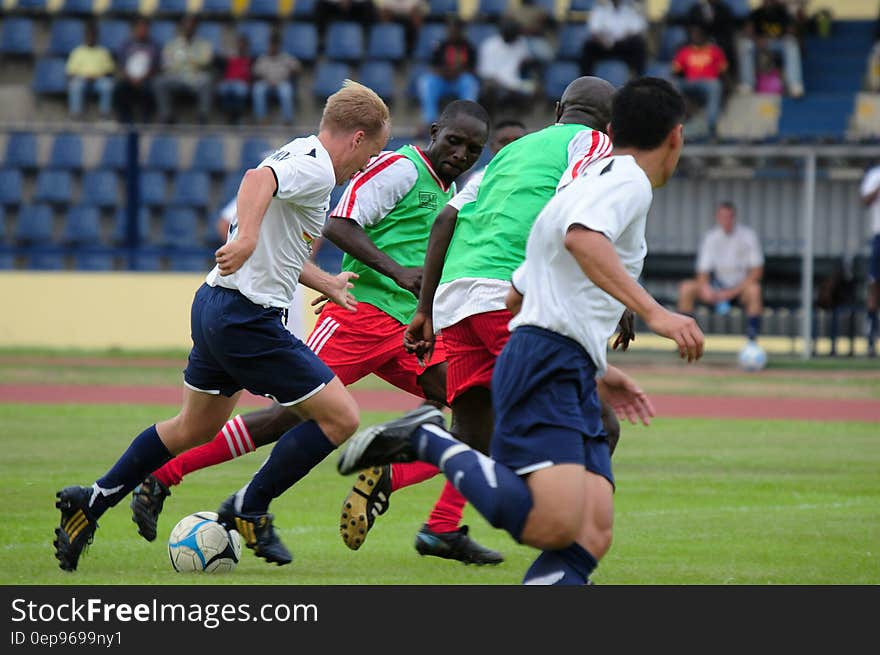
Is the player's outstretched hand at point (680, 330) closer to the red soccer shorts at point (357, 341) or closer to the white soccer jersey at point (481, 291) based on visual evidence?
the white soccer jersey at point (481, 291)

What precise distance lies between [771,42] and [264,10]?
350 inches

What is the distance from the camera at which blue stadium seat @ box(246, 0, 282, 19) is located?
28.0 m

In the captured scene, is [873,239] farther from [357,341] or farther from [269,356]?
[269,356]

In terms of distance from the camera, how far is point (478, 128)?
8.27 metres

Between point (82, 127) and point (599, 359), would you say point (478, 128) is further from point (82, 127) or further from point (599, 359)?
point (82, 127)

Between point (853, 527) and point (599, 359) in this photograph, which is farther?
point (853, 527)

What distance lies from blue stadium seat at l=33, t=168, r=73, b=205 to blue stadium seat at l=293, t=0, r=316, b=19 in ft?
19.3

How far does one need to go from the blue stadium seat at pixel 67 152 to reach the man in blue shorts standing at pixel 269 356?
56.2ft

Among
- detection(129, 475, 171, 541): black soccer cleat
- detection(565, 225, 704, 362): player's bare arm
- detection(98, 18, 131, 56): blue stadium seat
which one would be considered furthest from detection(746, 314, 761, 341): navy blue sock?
detection(565, 225, 704, 362): player's bare arm

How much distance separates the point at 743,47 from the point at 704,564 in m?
19.6

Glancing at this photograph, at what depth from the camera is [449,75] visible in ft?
81.8

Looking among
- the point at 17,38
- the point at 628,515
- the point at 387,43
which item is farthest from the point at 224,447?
the point at 17,38

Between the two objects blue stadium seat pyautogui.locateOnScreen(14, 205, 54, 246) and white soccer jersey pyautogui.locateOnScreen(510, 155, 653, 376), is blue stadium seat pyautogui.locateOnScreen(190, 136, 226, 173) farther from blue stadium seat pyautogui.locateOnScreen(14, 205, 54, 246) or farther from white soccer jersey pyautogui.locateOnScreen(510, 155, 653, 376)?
white soccer jersey pyautogui.locateOnScreen(510, 155, 653, 376)

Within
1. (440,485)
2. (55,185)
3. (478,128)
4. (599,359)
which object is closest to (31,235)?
(55,185)
